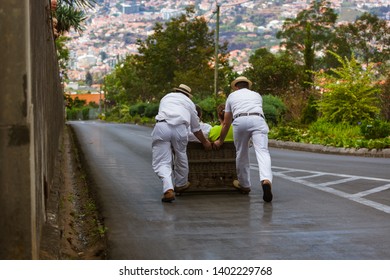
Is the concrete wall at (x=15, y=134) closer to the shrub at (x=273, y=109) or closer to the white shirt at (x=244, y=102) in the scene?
the white shirt at (x=244, y=102)

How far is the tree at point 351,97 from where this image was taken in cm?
3177

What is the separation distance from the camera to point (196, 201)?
11875mm

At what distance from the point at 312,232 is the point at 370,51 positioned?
A: 2883 inches

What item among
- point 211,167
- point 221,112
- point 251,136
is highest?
point 221,112

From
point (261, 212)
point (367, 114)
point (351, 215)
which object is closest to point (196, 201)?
point (261, 212)

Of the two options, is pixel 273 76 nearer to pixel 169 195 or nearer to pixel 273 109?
pixel 273 109

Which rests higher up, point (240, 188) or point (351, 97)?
point (351, 97)

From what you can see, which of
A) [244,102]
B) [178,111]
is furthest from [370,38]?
[178,111]

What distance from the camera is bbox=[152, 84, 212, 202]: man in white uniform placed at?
1173 cm

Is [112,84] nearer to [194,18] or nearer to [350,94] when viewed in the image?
[194,18]

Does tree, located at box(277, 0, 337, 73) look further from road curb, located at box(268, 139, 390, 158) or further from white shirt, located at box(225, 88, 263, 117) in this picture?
white shirt, located at box(225, 88, 263, 117)

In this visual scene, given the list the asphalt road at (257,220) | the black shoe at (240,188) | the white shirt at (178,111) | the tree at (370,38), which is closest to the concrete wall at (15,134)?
the asphalt road at (257,220)

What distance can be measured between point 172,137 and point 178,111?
377mm

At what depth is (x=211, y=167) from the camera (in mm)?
12609
